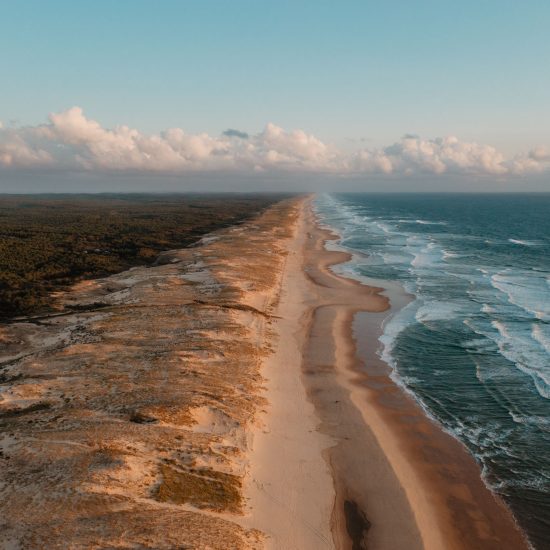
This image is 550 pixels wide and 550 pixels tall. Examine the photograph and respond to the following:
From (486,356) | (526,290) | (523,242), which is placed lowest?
(486,356)

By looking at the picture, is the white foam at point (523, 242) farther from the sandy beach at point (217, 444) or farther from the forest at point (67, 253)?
the sandy beach at point (217, 444)

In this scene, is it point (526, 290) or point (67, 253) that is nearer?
point (526, 290)

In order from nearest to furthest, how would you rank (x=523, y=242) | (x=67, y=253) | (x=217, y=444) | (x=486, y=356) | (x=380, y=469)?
(x=217, y=444) → (x=380, y=469) → (x=486, y=356) → (x=67, y=253) → (x=523, y=242)

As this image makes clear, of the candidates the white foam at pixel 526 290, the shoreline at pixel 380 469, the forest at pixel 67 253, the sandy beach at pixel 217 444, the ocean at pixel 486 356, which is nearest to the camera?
the sandy beach at pixel 217 444

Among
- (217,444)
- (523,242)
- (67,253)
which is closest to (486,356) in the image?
(217,444)

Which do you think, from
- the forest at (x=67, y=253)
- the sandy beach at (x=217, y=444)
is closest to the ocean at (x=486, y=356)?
the sandy beach at (x=217, y=444)

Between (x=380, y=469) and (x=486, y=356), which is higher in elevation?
(x=486, y=356)

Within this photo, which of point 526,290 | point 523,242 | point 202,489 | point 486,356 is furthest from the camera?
point 523,242

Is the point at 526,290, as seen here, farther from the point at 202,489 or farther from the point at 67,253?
the point at 67,253
